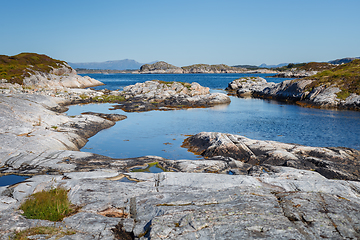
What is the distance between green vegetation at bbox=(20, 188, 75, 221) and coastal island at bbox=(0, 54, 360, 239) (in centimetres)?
28

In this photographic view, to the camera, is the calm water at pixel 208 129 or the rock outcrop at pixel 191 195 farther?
the calm water at pixel 208 129

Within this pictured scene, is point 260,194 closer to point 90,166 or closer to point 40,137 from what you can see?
point 90,166

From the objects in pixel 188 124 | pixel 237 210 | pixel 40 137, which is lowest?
pixel 188 124

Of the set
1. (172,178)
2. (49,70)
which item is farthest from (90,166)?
(49,70)

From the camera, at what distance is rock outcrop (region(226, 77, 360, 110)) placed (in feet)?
159

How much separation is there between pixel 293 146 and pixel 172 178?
12.3 m

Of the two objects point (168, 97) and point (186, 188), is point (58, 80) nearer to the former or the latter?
point (168, 97)

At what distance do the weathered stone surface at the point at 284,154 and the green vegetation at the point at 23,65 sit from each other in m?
62.2

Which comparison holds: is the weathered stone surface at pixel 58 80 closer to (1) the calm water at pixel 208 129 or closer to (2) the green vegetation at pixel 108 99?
(2) the green vegetation at pixel 108 99

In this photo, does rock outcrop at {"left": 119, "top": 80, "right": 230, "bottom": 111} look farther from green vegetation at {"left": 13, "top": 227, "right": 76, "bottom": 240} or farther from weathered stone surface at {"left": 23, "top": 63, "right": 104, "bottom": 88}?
green vegetation at {"left": 13, "top": 227, "right": 76, "bottom": 240}

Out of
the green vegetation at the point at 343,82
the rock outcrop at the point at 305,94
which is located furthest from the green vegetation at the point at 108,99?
the green vegetation at the point at 343,82

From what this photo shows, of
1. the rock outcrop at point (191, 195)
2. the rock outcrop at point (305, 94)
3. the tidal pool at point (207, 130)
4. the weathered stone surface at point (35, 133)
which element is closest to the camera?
the rock outcrop at point (191, 195)

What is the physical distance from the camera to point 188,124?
34.1 metres

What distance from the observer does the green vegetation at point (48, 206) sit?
302 inches
